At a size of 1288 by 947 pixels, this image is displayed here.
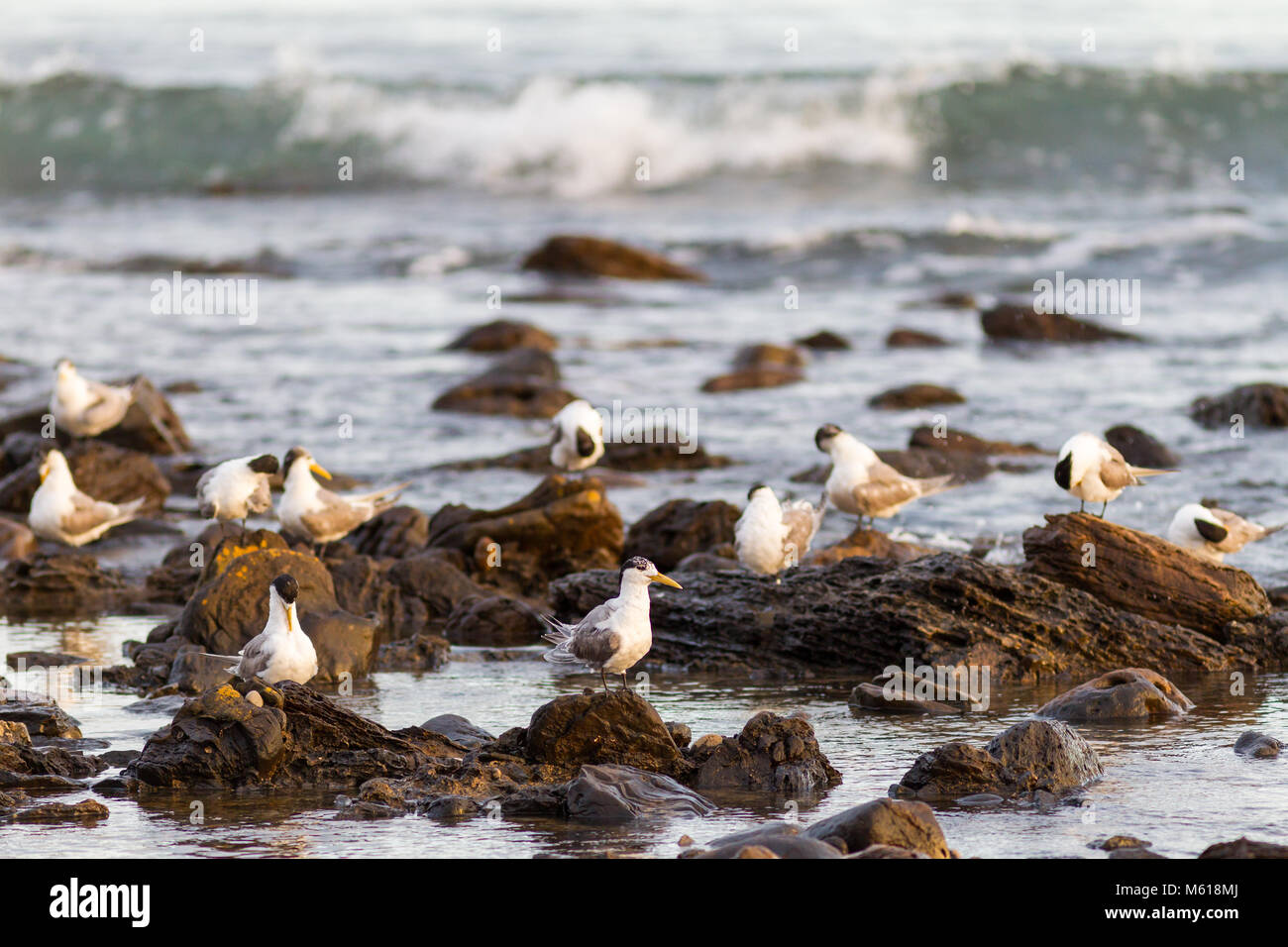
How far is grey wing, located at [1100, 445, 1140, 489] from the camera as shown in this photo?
37.6ft

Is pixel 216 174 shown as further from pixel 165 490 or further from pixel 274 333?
pixel 165 490

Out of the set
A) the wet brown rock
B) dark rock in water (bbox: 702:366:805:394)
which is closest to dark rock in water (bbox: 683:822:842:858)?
the wet brown rock

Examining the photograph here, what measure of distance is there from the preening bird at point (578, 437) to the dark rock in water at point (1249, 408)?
6.59 meters

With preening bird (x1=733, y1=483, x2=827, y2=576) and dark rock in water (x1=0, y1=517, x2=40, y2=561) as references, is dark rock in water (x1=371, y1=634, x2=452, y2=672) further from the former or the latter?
dark rock in water (x1=0, y1=517, x2=40, y2=561)

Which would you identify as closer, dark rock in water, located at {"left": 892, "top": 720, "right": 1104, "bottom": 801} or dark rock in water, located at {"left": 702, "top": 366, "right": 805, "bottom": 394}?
dark rock in water, located at {"left": 892, "top": 720, "right": 1104, "bottom": 801}

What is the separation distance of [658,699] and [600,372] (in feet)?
36.8

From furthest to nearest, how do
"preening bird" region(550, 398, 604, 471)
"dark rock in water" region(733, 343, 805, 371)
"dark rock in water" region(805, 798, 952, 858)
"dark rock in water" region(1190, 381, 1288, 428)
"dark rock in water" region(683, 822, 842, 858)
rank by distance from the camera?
"dark rock in water" region(733, 343, 805, 371) < "dark rock in water" region(1190, 381, 1288, 428) < "preening bird" region(550, 398, 604, 471) < "dark rock in water" region(805, 798, 952, 858) < "dark rock in water" region(683, 822, 842, 858)

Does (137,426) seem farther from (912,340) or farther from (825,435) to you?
(912,340)

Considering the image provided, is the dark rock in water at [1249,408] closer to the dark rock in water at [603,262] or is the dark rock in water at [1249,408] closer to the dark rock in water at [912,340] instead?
the dark rock in water at [912,340]

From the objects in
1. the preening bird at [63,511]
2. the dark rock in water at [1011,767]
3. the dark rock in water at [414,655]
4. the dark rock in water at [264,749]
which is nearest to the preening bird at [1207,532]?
the dark rock in water at [1011,767]

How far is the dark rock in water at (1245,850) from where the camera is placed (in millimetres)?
5969

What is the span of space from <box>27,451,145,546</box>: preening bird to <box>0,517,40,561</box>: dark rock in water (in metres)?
0.10

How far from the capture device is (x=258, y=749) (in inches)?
291

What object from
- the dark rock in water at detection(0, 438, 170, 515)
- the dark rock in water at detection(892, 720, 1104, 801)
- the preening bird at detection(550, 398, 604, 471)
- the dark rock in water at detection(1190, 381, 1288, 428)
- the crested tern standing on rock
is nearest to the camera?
the dark rock in water at detection(892, 720, 1104, 801)
